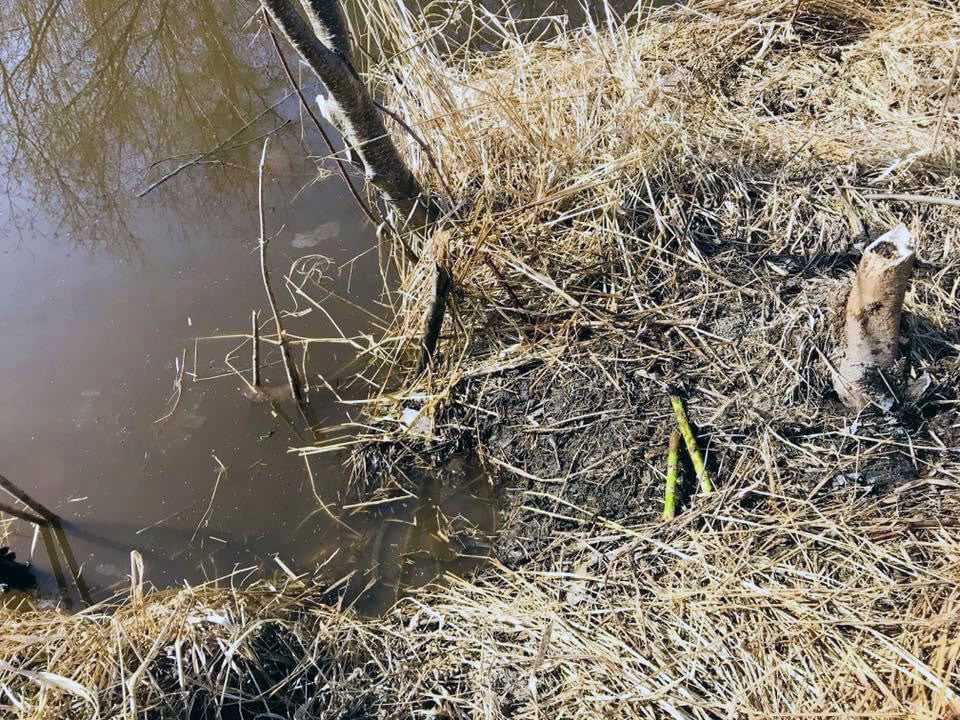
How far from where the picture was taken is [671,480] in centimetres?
238

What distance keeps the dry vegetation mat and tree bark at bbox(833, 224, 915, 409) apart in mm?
76

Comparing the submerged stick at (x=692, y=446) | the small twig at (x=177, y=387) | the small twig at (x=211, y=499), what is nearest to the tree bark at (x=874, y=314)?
the submerged stick at (x=692, y=446)

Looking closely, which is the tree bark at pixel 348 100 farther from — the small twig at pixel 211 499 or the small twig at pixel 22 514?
the small twig at pixel 22 514

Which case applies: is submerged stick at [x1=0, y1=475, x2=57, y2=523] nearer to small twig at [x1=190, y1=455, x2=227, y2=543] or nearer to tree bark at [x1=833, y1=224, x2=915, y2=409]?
small twig at [x1=190, y1=455, x2=227, y2=543]

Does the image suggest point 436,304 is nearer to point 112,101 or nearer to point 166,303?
point 166,303

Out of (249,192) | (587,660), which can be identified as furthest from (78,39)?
(587,660)

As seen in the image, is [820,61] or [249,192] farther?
[249,192]

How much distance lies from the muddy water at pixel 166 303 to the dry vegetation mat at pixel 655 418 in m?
0.22

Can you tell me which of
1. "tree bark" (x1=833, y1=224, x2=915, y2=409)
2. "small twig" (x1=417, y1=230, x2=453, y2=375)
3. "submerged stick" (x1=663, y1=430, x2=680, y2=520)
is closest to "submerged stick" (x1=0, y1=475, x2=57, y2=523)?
"small twig" (x1=417, y1=230, x2=453, y2=375)

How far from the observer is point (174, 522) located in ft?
9.20

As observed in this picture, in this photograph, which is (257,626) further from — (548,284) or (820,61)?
(820,61)

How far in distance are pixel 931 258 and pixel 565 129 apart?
148cm

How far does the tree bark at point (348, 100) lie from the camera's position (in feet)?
7.52

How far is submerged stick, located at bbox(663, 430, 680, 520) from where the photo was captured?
234 cm
